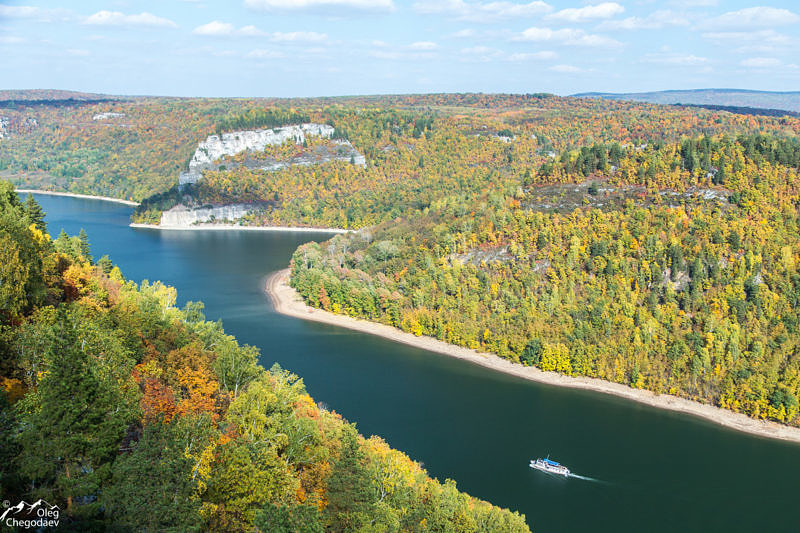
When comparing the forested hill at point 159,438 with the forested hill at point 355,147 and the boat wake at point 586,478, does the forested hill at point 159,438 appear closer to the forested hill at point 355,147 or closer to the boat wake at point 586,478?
the boat wake at point 586,478

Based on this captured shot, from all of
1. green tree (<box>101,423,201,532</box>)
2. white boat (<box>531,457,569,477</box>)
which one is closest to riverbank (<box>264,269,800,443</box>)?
white boat (<box>531,457,569,477</box>)

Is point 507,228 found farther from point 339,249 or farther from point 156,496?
point 156,496

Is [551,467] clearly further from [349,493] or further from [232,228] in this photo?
[232,228]

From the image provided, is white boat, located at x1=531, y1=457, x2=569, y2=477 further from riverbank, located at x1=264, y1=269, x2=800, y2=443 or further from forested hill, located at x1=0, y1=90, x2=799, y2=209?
forested hill, located at x1=0, y1=90, x2=799, y2=209

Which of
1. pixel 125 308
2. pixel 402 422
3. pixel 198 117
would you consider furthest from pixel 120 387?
pixel 198 117

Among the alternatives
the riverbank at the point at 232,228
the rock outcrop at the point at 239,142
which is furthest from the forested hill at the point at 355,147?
the rock outcrop at the point at 239,142

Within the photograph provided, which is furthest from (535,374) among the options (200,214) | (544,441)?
(200,214)
